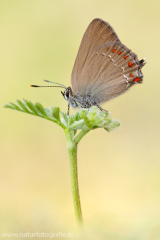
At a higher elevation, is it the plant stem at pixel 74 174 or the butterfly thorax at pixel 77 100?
the butterfly thorax at pixel 77 100

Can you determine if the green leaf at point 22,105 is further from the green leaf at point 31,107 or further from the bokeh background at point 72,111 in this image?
the bokeh background at point 72,111

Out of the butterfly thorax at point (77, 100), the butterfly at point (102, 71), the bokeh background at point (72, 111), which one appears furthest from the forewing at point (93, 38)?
the bokeh background at point (72, 111)

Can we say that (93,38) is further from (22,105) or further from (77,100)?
(22,105)

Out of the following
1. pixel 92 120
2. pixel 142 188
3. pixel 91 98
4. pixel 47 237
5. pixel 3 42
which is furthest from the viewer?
pixel 3 42

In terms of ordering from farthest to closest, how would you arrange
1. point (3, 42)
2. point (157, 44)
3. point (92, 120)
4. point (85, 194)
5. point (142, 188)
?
point (3, 42) → point (157, 44) → point (85, 194) → point (142, 188) → point (92, 120)

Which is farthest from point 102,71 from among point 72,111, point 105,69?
point 72,111

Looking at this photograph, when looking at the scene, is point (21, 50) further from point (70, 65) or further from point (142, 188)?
point (142, 188)

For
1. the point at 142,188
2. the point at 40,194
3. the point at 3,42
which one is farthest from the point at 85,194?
the point at 3,42
